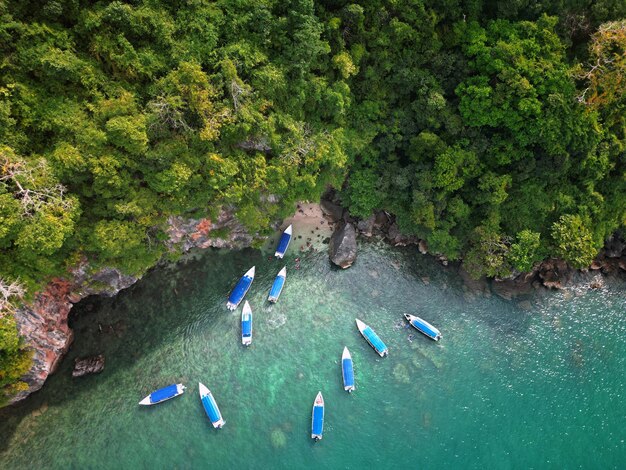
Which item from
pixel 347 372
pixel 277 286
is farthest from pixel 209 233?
pixel 347 372

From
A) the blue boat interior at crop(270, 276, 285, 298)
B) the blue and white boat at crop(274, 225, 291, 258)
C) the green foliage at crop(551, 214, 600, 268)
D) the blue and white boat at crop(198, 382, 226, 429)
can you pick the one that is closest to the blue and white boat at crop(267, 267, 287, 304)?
the blue boat interior at crop(270, 276, 285, 298)

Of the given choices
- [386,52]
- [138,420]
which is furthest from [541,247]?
[138,420]

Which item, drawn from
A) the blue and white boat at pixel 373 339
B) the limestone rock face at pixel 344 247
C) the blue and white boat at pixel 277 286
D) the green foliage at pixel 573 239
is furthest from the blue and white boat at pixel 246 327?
the green foliage at pixel 573 239

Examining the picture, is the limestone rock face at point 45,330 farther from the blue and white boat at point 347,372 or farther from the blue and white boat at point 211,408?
the blue and white boat at point 347,372

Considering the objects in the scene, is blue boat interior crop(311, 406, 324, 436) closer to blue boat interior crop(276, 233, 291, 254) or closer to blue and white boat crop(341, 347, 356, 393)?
blue and white boat crop(341, 347, 356, 393)

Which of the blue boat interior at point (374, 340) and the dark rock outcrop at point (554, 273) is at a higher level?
the dark rock outcrop at point (554, 273)

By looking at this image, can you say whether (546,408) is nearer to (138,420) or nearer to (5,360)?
(138,420)
